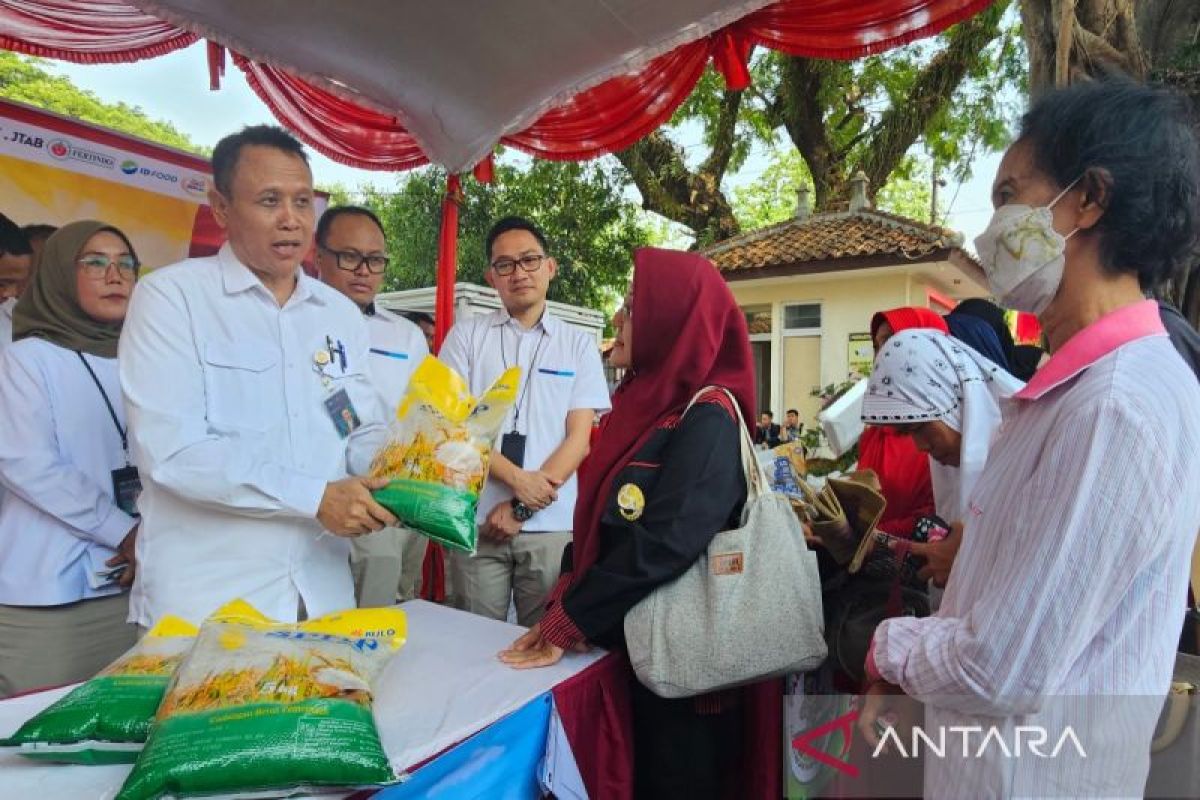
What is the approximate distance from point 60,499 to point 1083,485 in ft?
7.33

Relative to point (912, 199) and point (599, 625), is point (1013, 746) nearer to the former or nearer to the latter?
point (599, 625)

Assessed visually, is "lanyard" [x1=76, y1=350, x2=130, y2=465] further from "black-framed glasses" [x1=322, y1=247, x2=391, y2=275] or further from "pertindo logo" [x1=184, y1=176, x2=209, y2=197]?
Result: "pertindo logo" [x1=184, y1=176, x2=209, y2=197]

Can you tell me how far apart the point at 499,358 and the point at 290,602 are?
1545mm

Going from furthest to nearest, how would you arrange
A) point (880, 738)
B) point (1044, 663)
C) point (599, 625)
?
1. point (599, 625)
2. point (880, 738)
3. point (1044, 663)

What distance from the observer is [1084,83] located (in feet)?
3.34

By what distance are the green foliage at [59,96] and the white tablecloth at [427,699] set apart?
52.5 feet

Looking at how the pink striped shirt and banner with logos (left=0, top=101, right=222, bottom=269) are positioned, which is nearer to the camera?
the pink striped shirt

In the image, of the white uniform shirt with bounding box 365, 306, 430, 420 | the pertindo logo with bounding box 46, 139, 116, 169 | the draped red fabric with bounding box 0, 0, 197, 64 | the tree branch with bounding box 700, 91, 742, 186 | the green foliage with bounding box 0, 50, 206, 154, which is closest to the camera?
the draped red fabric with bounding box 0, 0, 197, 64

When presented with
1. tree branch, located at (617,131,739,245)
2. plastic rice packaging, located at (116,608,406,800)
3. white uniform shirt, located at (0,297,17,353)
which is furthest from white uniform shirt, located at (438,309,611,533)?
tree branch, located at (617,131,739,245)

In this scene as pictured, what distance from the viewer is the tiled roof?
9.42 metres

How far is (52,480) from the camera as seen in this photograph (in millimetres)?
1788

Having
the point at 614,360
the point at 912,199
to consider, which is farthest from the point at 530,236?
the point at 912,199

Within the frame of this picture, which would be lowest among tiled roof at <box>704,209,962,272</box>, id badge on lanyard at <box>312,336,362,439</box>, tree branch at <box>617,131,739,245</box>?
id badge on lanyard at <box>312,336,362,439</box>

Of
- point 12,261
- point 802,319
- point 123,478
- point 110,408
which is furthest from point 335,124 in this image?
point 802,319
